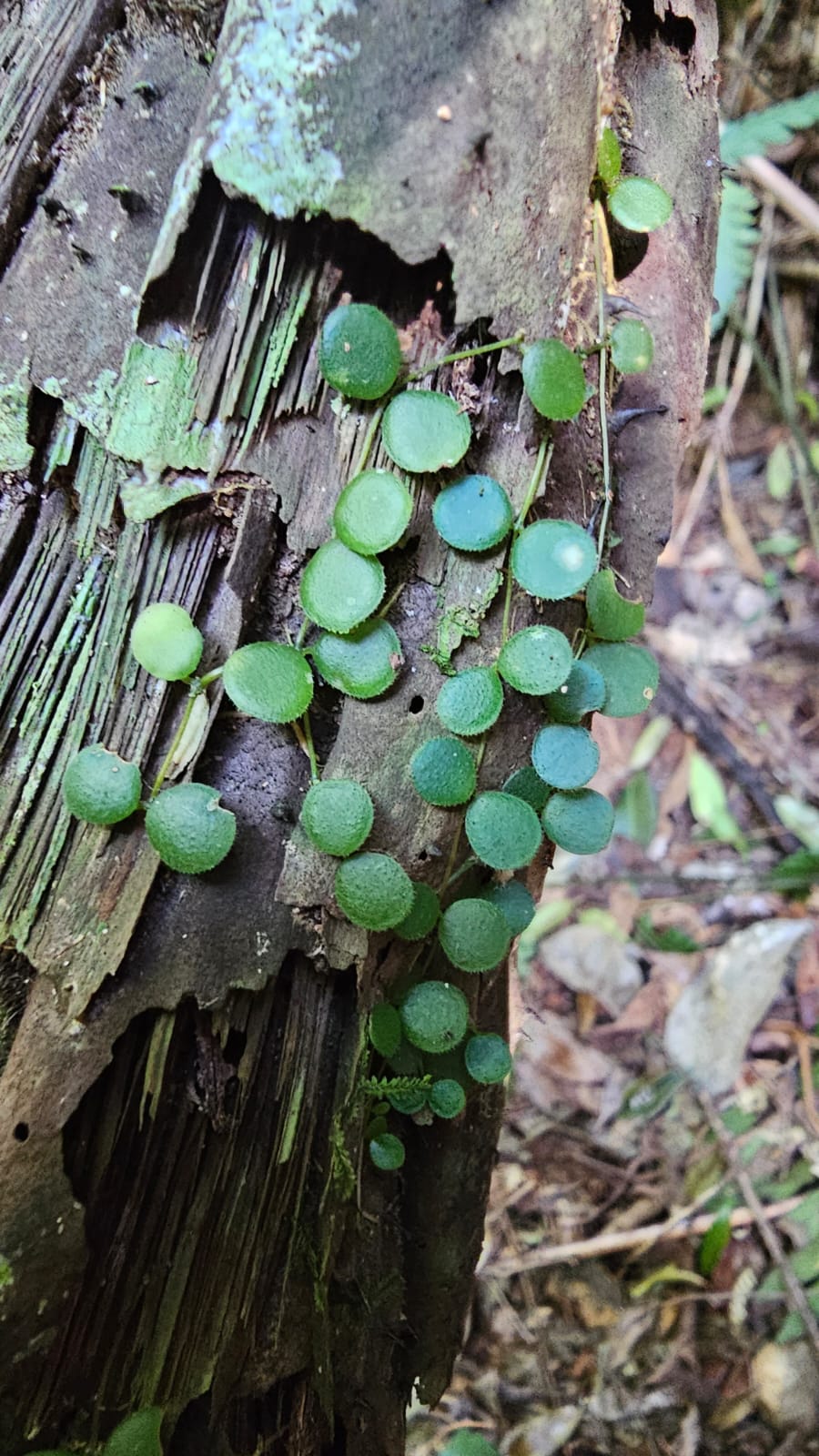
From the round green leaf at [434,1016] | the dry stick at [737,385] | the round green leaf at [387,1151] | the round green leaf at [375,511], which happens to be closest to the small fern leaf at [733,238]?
the dry stick at [737,385]

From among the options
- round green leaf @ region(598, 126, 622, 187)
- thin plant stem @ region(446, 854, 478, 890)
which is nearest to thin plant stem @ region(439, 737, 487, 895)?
thin plant stem @ region(446, 854, 478, 890)

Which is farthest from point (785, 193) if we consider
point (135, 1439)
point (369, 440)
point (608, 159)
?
point (135, 1439)

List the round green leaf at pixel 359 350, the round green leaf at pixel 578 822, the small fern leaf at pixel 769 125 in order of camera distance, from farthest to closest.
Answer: the small fern leaf at pixel 769 125 → the round green leaf at pixel 578 822 → the round green leaf at pixel 359 350

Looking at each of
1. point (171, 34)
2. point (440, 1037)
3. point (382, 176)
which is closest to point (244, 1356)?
point (440, 1037)

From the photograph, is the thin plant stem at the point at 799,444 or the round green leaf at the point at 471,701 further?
the thin plant stem at the point at 799,444

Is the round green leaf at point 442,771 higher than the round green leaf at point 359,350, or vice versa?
the round green leaf at point 359,350

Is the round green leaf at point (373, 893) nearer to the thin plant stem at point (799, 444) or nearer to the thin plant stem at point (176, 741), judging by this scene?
the thin plant stem at point (176, 741)

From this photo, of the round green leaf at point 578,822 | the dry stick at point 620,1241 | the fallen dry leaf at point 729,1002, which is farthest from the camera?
the fallen dry leaf at point 729,1002
